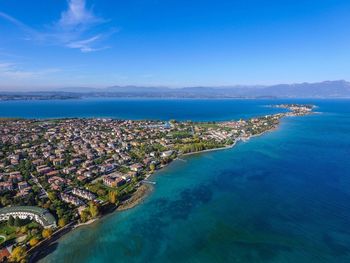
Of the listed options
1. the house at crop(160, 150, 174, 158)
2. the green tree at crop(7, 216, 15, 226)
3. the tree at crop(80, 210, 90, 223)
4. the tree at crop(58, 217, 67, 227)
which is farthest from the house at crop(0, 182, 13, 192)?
the house at crop(160, 150, 174, 158)

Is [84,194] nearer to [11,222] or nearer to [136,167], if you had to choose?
[11,222]

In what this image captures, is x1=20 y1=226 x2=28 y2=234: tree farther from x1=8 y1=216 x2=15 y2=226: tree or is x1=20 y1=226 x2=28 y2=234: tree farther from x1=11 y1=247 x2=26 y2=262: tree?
x1=11 y1=247 x2=26 y2=262: tree

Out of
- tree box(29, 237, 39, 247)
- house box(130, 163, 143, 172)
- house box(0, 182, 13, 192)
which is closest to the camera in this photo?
tree box(29, 237, 39, 247)

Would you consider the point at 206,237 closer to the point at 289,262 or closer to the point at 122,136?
the point at 289,262

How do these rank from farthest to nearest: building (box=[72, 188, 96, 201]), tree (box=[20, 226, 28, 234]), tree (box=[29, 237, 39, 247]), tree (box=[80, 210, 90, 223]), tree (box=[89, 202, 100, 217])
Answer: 1. building (box=[72, 188, 96, 201])
2. tree (box=[89, 202, 100, 217])
3. tree (box=[80, 210, 90, 223])
4. tree (box=[20, 226, 28, 234])
5. tree (box=[29, 237, 39, 247])

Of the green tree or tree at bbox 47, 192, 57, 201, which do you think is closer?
the green tree

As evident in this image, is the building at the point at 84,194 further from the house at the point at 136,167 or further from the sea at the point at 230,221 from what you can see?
the house at the point at 136,167

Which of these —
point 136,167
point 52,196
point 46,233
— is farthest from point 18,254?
point 136,167
